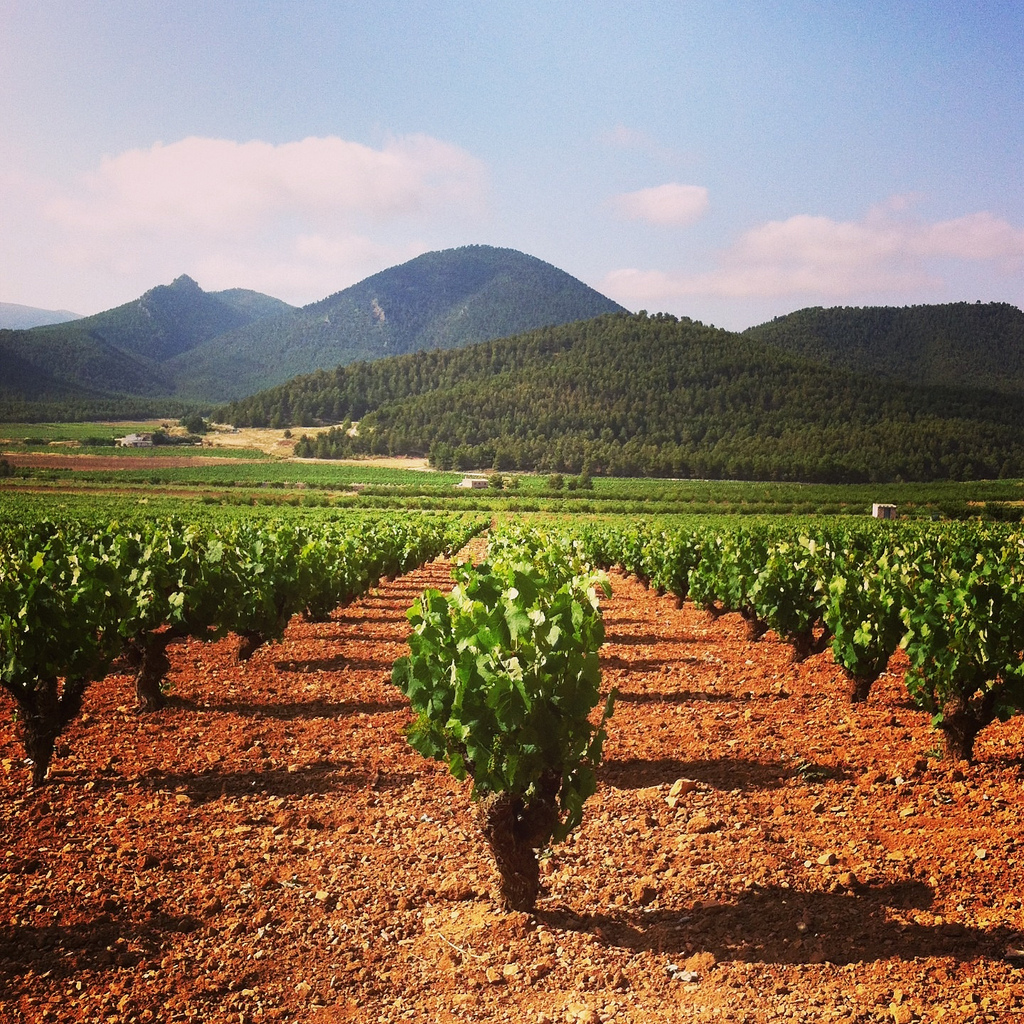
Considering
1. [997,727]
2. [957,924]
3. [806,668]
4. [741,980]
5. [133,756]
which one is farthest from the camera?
[806,668]

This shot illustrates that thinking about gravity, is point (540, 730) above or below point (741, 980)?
above

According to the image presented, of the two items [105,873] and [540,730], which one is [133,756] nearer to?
[105,873]

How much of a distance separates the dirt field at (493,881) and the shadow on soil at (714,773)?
4 cm

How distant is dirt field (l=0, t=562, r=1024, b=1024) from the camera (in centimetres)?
438

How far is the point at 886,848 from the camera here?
5.95 meters

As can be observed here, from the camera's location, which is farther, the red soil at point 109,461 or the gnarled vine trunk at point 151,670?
the red soil at point 109,461

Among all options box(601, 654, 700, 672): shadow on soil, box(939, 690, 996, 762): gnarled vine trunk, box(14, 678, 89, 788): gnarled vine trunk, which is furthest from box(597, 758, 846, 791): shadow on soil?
box(14, 678, 89, 788): gnarled vine trunk

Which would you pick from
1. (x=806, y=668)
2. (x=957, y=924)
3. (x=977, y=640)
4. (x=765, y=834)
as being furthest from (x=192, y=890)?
(x=806, y=668)

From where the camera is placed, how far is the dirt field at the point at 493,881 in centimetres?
438

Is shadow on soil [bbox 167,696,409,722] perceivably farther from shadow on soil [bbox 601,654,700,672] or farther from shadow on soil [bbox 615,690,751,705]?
shadow on soil [bbox 601,654,700,672]

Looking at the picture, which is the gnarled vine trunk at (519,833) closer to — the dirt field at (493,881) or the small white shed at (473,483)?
the dirt field at (493,881)

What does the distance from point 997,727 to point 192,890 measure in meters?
8.25

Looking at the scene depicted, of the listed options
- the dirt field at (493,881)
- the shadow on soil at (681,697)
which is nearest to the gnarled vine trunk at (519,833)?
the dirt field at (493,881)

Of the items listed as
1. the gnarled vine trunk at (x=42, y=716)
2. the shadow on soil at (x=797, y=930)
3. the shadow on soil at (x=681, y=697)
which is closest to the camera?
the shadow on soil at (x=797, y=930)
